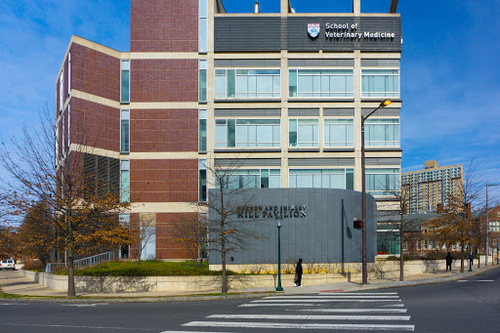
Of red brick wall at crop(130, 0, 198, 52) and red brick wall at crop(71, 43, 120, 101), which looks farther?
red brick wall at crop(130, 0, 198, 52)

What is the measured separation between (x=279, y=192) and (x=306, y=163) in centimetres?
1586

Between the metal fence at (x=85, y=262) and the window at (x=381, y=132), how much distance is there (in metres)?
24.6

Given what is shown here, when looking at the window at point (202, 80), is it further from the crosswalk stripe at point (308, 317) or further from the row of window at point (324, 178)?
the crosswalk stripe at point (308, 317)

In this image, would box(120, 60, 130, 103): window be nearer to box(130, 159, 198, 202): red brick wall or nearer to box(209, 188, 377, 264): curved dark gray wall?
box(130, 159, 198, 202): red brick wall

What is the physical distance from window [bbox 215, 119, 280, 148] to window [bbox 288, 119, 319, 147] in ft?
4.54

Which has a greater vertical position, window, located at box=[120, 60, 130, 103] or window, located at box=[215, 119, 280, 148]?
window, located at box=[120, 60, 130, 103]

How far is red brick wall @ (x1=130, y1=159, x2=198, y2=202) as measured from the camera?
41.4 m

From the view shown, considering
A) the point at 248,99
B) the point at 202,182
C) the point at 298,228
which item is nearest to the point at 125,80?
the point at 248,99

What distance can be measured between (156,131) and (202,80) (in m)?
6.24

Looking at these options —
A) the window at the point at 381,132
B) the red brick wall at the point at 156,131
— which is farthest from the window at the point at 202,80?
the window at the point at 381,132

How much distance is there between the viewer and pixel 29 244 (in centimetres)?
2138

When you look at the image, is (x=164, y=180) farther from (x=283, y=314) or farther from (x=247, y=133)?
(x=283, y=314)

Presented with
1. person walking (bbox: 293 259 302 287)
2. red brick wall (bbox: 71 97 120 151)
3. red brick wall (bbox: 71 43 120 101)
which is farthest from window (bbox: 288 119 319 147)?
person walking (bbox: 293 259 302 287)

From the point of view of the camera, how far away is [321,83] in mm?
42969
